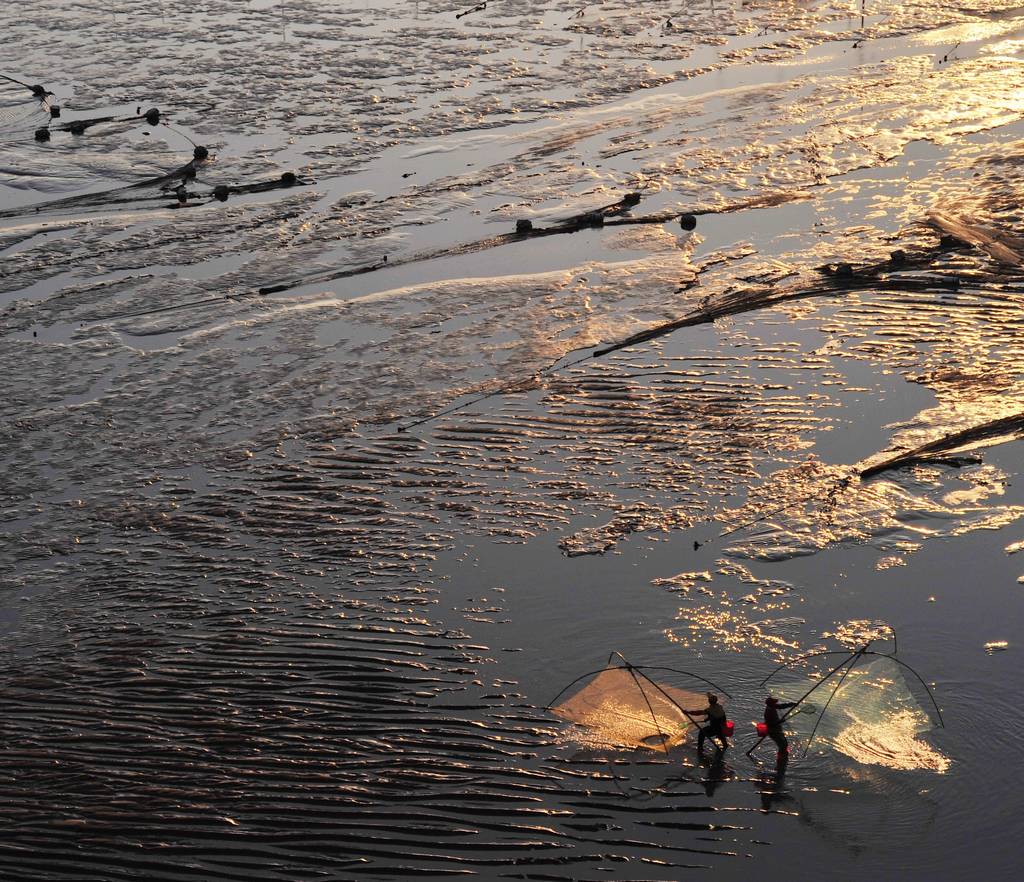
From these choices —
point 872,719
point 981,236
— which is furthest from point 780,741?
point 981,236

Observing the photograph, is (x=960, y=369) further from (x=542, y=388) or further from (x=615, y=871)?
(x=615, y=871)

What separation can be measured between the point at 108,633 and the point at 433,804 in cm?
523

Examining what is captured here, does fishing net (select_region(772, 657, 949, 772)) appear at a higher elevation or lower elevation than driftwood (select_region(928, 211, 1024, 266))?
lower

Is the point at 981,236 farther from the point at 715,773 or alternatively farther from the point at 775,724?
the point at 715,773

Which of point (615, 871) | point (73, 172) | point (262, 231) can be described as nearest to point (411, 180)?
point (262, 231)

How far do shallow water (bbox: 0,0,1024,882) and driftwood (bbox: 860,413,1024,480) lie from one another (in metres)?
0.19

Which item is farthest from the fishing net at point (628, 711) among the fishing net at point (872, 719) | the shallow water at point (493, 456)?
the fishing net at point (872, 719)

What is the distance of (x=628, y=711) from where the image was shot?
13.8 m

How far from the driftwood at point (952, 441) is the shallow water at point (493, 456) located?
0.19 meters

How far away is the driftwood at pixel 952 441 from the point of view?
58.1 feet

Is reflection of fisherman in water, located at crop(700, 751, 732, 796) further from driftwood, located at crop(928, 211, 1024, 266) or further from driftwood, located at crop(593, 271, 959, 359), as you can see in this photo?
driftwood, located at crop(928, 211, 1024, 266)

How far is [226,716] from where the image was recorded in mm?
14242

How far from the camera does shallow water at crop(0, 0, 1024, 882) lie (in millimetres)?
12930

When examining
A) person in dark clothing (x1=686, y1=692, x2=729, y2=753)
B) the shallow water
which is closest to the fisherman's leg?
the shallow water
